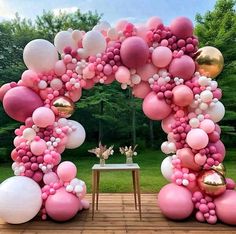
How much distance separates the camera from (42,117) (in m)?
3.28

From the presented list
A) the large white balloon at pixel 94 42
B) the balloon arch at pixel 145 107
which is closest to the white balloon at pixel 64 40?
the balloon arch at pixel 145 107

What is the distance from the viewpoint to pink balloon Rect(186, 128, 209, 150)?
312 centimetres

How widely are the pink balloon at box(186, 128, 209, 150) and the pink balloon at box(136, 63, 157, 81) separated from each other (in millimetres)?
804

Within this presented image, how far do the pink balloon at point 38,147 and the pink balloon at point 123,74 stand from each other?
1.09 metres

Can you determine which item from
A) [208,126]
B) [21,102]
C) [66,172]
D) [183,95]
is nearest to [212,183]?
[208,126]

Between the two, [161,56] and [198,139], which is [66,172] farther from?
[161,56]

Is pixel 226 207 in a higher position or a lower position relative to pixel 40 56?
lower

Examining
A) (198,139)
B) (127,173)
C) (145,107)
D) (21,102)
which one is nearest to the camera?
(198,139)

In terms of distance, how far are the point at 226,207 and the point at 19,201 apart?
205 cm

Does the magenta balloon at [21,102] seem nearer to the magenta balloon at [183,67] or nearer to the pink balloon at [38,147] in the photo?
the pink balloon at [38,147]

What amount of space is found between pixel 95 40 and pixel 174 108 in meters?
1.14

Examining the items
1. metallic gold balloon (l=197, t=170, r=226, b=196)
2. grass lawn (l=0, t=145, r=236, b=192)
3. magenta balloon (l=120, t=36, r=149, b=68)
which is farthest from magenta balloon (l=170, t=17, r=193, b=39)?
grass lawn (l=0, t=145, r=236, b=192)

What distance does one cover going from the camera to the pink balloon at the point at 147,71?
3.46 m

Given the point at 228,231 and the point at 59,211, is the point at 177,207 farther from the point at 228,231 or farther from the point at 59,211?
the point at 59,211
